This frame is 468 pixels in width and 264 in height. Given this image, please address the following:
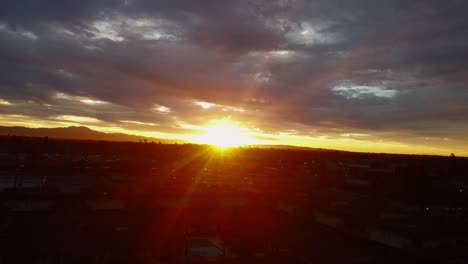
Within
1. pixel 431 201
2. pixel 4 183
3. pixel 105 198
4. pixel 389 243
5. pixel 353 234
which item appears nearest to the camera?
pixel 389 243

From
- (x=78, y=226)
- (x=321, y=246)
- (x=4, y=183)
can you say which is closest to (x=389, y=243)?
(x=321, y=246)

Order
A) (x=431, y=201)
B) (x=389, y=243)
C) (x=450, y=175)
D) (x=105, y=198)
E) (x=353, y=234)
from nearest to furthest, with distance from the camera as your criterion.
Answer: (x=389, y=243), (x=353, y=234), (x=105, y=198), (x=431, y=201), (x=450, y=175)

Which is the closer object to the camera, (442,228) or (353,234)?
(442,228)

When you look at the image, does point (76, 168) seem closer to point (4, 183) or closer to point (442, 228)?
point (4, 183)

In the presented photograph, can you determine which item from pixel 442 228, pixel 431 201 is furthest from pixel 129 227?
pixel 431 201

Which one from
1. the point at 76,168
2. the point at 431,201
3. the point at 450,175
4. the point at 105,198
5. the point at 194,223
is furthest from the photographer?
the point at 450,175

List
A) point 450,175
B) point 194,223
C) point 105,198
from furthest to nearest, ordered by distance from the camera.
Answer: point 450,175, point 194,223, point 105,198

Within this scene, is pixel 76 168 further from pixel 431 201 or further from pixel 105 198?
pixel 431 201

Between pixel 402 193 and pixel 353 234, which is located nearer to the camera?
pixel 353 234

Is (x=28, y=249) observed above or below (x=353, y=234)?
below
